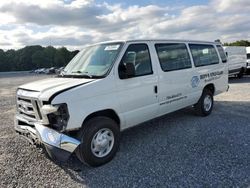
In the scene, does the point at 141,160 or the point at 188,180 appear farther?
the point at 141,160

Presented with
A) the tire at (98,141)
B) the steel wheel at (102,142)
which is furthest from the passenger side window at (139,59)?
the steel wheel at (102,142)

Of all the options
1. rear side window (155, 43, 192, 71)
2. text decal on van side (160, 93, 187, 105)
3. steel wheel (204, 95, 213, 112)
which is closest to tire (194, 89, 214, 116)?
steel wheel (204, 95, 213, 112)

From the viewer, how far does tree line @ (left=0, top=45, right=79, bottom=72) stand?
3285 inches

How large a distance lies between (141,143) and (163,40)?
2.37 m

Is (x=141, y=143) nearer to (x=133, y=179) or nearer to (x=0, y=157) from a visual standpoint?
(x=133, y=179)

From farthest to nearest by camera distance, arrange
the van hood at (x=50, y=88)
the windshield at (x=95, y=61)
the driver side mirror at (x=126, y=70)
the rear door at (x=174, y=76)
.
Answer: the rear door at (x=174, y=76), the windshield at (x=95, y=61), the driver side mirror at (x=126, y=70), the van hood at (x=50, y=88)

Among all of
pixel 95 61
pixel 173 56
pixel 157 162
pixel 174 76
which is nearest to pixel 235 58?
pixel 173 56

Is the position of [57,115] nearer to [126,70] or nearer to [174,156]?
[126,70]

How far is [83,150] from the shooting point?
151 inches

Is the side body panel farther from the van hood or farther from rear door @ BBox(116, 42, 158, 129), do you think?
the van hood

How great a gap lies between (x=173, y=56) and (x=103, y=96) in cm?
239

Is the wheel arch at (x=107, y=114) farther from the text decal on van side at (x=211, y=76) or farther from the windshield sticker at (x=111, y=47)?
the text decal on van side at (x=211, y=76)

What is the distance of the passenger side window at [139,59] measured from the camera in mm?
4555

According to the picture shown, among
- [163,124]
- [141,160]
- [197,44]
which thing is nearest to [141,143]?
[141,160]
